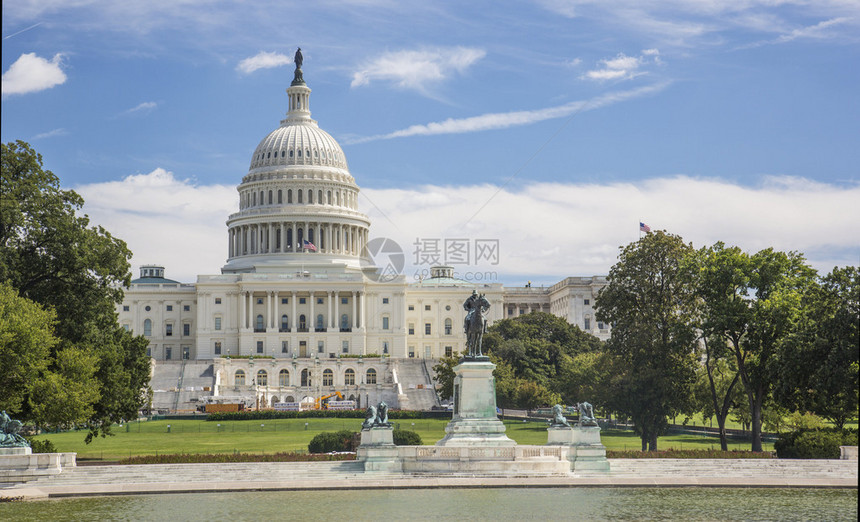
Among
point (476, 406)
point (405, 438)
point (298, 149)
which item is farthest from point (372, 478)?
point (298, 149)

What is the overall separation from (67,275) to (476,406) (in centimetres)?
2072

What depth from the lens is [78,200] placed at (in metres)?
50.5

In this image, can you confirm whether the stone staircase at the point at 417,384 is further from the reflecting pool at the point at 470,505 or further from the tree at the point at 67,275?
the reflecting pool at the point at 470,505

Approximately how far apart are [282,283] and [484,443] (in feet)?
347

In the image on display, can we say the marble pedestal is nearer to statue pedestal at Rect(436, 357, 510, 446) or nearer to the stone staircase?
statue pedestal at Rect(436, 357, 510, 446)

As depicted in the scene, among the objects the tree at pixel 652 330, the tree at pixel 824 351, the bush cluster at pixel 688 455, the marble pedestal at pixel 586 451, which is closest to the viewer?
the tree at pixel 824 351

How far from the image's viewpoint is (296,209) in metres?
150

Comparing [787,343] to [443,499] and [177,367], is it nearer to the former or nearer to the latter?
[443,499]

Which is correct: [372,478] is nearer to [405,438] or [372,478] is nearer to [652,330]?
[405,438]

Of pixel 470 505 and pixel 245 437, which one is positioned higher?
pixel 245 437

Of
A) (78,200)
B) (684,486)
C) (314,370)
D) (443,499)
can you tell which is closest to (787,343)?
(684,486)

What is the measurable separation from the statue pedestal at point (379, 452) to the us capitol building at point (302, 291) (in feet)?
299

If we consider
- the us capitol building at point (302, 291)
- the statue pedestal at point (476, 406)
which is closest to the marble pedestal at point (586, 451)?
the statue pedestal at point (476, 406)

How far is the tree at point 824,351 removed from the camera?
36844 mm
